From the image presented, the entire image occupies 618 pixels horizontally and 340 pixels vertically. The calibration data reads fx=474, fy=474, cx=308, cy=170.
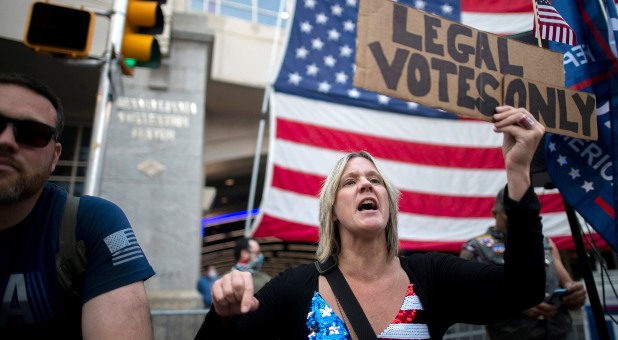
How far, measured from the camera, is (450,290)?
2129mm

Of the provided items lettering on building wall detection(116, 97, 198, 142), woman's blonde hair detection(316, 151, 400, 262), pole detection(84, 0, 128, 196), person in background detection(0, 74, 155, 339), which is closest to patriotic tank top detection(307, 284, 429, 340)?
woman's blonde hair detection(316, 151, 400, 262)

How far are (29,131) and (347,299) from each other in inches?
58.3

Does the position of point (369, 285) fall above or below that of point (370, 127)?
below

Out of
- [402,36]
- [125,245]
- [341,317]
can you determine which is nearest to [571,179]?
[402,36]

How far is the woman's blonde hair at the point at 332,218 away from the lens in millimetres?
2479

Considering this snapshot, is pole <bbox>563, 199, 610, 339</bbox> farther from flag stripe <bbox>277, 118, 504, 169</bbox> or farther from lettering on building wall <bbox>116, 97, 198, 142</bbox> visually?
lettering on building wall <bbox>116, 97, 198, 142</bbox>

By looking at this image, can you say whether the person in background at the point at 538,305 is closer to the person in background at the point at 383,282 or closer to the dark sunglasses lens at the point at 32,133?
the person in background at the point at 383,282

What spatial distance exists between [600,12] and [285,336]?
2588mm

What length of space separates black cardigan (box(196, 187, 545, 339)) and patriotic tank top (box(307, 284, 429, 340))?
0.03 m

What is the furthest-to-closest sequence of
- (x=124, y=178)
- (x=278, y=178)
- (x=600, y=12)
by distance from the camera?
(x=124, y=178), (x=278, y=178), (x=600, y=12)

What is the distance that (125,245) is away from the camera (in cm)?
191

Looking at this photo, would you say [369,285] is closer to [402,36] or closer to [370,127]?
[402,36]

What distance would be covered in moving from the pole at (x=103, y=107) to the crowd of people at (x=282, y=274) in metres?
2.91

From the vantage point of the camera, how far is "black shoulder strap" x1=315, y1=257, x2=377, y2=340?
6.43 feet
